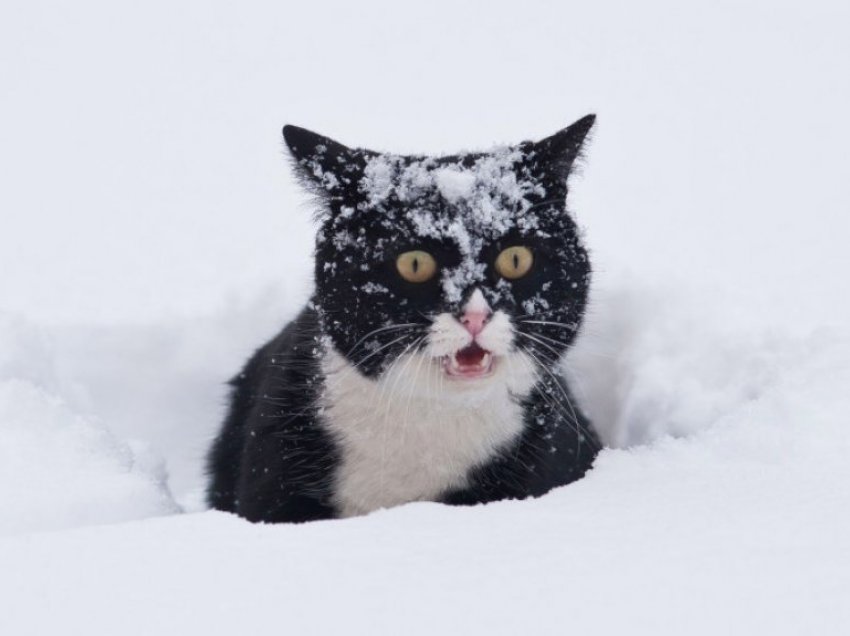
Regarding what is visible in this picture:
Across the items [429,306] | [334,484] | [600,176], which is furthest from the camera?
[600,176]

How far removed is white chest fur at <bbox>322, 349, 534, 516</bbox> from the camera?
232cm

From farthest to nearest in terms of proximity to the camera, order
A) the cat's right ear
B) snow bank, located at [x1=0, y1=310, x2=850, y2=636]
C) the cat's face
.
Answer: the cat's right ear → the cat's face → snow bank, located at [x1=0, y1=310, x2=850, y2=636]

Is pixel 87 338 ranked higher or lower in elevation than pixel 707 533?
lower

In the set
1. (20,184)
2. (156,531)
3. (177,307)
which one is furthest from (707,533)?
(20,184)

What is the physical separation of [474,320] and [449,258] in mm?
151

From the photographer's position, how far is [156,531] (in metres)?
1.59

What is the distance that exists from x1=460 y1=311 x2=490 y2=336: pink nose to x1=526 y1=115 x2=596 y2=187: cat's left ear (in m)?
0.44

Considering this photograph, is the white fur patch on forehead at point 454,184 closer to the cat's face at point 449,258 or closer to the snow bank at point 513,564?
the cat's face at point 449,258

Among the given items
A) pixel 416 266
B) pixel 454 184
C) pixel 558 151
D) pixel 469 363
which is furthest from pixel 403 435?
pixel 558 151

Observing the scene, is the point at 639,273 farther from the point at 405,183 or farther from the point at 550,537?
the point at 550,537

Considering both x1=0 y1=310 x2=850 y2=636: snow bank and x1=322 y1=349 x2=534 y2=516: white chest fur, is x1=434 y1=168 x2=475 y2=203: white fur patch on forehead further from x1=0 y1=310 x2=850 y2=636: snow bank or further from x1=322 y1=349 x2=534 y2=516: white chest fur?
x1=0 y1=310 x2=850 y2=636: snow bank

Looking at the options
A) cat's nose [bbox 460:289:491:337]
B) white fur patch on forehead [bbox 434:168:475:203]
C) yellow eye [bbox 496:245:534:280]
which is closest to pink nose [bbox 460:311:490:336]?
cat's nose [bbox 460:289:491:337]

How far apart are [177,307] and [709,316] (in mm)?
1854

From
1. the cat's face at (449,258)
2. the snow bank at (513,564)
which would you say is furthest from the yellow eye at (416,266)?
the snow bank at (513,564)
